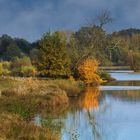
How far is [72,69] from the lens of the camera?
73.8 m

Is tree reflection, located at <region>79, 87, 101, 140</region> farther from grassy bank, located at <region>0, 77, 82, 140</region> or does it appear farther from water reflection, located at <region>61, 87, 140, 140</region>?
grassy bank, located at <region>0, 77, 82, 140</region>

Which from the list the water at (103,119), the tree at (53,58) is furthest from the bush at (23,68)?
the water at (103,119)

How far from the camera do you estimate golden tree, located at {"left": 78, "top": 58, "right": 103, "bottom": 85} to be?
72.4 m

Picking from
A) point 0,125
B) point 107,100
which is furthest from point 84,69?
point 0,125

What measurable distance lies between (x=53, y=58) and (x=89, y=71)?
6.24 m

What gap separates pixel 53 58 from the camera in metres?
69.1

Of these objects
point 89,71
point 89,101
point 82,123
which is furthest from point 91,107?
point 89,71

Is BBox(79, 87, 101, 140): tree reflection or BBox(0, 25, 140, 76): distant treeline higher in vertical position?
BBox(0, 25, 140, 76): distant treeline

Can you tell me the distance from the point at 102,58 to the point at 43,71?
604 inches

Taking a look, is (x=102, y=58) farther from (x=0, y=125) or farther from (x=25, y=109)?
(x=0, y=125)

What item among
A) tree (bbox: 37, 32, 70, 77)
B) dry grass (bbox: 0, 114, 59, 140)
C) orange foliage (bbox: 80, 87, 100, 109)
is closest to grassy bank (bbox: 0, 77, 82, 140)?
dry grass (bbox: 0, 114, 59, 140)

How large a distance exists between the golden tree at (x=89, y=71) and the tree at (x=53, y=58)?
303 cm

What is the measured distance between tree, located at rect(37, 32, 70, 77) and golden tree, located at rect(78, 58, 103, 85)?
303 centimetres

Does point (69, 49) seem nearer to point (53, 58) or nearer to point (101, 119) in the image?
point (53, 58)
